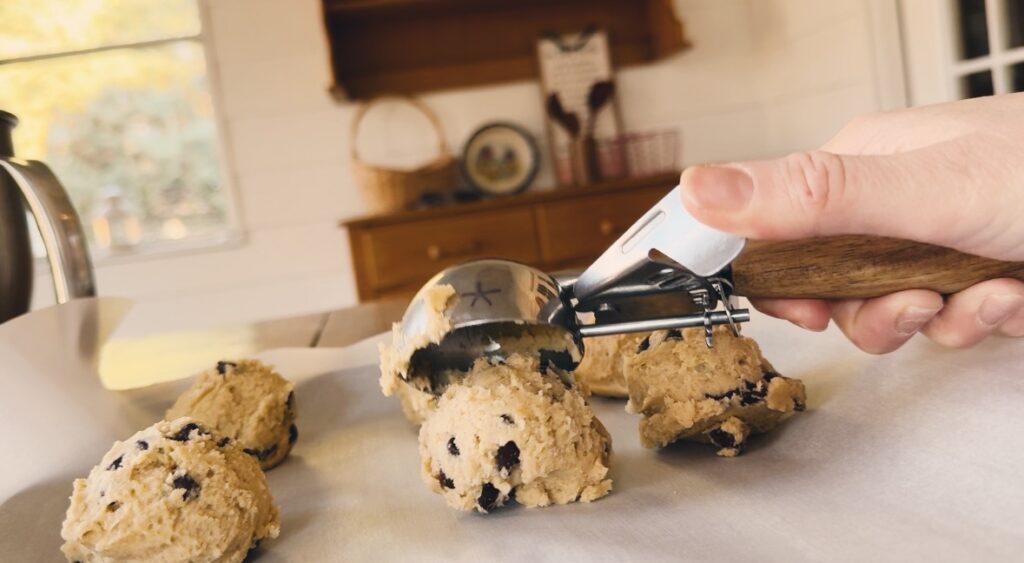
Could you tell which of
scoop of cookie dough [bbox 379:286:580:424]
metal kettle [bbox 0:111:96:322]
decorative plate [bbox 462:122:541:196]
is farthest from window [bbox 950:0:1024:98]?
metal kettle [bbox 0:111:96:322]

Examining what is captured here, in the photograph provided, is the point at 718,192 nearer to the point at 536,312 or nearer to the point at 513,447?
the point at 536,312

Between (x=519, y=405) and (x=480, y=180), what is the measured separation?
2.40 m

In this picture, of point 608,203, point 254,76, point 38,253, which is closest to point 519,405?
point 608,203

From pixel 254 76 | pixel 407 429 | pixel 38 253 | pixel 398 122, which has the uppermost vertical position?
pixel 254 76

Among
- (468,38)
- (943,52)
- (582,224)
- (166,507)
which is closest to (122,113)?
(468,38)

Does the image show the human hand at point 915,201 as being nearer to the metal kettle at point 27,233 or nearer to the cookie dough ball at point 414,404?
the cookie dough ball at point 414,404

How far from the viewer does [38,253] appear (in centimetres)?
317

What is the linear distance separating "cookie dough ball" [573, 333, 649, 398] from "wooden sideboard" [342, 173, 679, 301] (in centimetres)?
170

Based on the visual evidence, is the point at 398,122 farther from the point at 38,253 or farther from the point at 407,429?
the point at 407,429

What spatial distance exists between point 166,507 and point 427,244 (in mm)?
2048

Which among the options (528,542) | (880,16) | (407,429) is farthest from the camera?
(880,16)

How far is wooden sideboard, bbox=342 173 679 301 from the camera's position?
2.74m

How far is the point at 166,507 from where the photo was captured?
2.38 feet

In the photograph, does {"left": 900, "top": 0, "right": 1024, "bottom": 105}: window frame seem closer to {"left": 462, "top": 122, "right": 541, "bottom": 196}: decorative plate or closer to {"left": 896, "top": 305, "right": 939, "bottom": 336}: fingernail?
{"left": 462, "top": 122, "right": 541, "bottom": 196}: decorative plate
